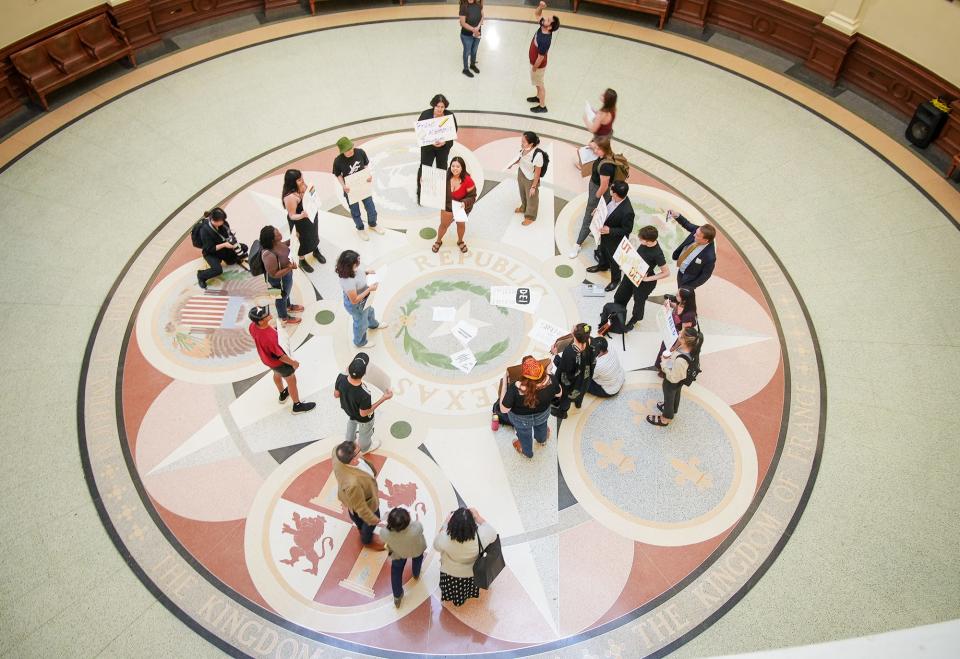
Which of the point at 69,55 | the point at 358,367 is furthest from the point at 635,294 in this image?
the point at 69,55

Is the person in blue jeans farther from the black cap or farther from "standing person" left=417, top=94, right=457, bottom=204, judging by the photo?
"standing person" left=417, top=94, right=457, bottom=204

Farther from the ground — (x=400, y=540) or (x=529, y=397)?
(x=529, y=397)

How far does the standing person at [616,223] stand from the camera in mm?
6762

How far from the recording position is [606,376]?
6.33m

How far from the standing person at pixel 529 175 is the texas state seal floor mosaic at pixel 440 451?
0.20 m

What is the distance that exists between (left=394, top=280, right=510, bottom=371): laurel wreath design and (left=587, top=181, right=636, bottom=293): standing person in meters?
1.38

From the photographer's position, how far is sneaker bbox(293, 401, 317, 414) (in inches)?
A: 255

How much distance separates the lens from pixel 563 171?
29.8 ft

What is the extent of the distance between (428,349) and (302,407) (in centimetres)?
152

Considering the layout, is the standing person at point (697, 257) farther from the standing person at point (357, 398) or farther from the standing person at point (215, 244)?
the standing person at point (215, 244)

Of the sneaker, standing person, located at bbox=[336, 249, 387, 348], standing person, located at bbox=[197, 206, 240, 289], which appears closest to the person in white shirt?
standing person, located at bbox=[336, 249, 387, 348]

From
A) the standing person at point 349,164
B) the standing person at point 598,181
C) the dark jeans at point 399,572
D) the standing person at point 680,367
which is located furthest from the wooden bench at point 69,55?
the standing person at point 680,367

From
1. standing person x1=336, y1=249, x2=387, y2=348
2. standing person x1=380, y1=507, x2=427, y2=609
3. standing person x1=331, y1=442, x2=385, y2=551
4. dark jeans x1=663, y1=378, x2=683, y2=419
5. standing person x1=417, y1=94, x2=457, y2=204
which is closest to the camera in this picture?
standing person x1=380, y1=507, x2=427, y2=609

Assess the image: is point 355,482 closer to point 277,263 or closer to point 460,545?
point 460,545
